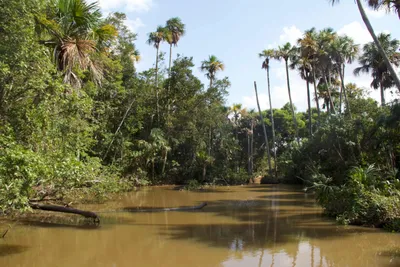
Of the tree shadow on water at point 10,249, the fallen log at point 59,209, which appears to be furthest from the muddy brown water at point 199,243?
the fallen log at point 59,209

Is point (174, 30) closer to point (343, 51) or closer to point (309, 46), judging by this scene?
point (309, 46)

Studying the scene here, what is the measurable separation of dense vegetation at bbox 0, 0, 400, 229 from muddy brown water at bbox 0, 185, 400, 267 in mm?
1122

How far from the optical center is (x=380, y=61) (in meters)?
25.9

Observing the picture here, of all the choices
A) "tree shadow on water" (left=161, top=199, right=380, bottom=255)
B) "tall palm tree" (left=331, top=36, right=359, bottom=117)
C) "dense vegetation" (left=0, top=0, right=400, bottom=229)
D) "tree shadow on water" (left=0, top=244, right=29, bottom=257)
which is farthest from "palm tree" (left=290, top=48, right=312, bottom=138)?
"tree shadow on water" (left=0, top=244, right=29, bottom=257)

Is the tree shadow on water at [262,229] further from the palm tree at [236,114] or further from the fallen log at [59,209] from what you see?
the palm tree at [236,114]

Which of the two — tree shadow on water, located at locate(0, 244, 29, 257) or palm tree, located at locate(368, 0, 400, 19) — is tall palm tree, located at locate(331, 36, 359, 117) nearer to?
palm tree, located at locate(368, 0, 400, 19)

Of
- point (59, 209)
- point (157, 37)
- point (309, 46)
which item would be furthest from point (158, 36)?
point (59, 209)

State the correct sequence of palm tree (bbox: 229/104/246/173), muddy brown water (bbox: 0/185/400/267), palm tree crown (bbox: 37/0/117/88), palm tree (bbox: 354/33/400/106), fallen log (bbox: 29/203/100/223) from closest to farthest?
muddy brown water (bbox: 0/185/400/267) < palm tree crown (bbox: 37/0/117/88) < fallen log (bbox: 29/203/100/223) < palm tree (bbox: 354/33/400/106) < palm tree (bbox: 229/104/246/173)

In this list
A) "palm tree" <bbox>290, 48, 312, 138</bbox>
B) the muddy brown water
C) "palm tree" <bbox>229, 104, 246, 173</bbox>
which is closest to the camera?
the muddy brown water

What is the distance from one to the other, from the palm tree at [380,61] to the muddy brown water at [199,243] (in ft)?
57.5

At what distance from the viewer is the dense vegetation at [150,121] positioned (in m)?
8.27

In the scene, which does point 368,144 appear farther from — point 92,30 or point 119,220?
point 92,30

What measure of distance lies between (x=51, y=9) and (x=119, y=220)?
702cm

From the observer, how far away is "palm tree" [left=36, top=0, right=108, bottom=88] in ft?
31.7
